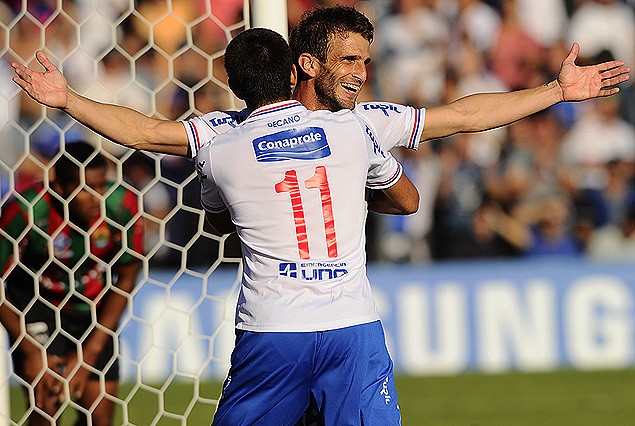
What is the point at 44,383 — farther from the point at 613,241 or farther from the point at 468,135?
the point at 613,241

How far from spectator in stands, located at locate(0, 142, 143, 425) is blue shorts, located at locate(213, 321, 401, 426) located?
7.20ft

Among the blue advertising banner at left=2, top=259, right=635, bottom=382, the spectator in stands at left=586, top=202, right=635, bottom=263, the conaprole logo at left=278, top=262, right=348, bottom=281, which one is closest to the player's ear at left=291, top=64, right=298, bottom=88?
the conaprole logo at left=278, top=262, right=348, bottom=281

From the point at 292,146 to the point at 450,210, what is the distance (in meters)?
7.20

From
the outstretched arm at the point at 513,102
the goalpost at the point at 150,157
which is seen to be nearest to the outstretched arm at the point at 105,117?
the outstretched arm at the point at 513,102

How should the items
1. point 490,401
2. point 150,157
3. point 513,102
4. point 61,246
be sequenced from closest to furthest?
point 513,102, point 61,246, point 150,157, point 490,401

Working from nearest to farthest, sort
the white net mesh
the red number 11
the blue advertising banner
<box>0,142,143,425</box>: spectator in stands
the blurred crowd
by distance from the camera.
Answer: the red number 11
<box>0,142,143,425</box>: spectator in stands
the white net mesh
the blue advertising banner
the blurred crowd

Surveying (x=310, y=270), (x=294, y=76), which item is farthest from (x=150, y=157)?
(x=310, y=270)

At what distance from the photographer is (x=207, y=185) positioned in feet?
12.9

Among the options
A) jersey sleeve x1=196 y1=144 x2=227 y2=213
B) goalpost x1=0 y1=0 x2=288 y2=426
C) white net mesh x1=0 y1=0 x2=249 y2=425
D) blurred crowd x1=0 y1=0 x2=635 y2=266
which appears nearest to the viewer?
jersey sleeve x1=196 y1=144 x2=227 y2=213

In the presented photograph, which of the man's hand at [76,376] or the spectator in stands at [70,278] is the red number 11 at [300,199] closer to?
the spectator in stands at [70,278]

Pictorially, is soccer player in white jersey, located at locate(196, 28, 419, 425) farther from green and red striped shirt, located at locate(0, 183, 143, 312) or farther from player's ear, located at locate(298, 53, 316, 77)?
green and red striped shirt, located at locate(0, 183, 143, 312)

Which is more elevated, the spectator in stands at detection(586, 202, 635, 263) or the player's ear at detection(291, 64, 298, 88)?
the player's ear at detection(291, 64, 298, 88)

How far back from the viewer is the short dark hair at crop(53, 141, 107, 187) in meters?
6.03

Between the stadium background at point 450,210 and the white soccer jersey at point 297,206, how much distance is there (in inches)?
173
